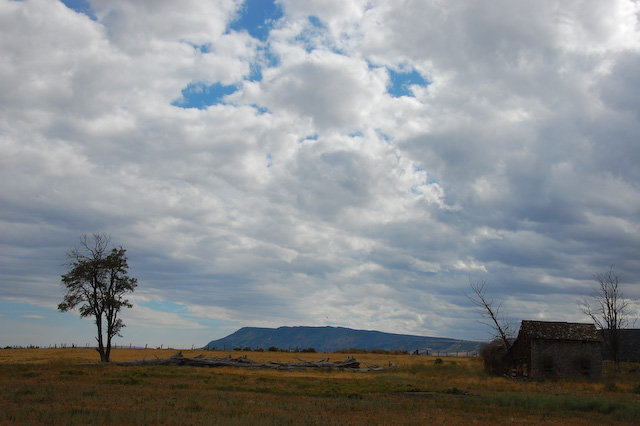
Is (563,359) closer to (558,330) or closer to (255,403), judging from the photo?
(558,330)

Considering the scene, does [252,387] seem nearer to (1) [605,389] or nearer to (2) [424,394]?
(2) [424,394]

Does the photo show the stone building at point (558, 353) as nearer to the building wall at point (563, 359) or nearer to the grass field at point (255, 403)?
the building wall at point (563, 359)

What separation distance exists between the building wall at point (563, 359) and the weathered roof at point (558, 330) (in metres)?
0.46

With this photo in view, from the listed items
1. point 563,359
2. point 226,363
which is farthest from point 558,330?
point 226,363

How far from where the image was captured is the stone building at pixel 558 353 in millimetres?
44250

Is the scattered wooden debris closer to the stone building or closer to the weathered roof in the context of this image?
the stone building

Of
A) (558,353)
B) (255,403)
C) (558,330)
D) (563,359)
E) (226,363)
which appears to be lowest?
(226,363)

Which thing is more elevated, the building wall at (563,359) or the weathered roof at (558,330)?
the weathered roof at (558,330)

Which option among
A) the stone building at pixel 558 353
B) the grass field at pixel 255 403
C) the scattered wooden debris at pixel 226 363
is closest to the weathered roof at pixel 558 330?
the stone building at pixel 558 353

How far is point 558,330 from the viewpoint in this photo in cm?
4566

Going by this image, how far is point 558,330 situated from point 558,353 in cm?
218

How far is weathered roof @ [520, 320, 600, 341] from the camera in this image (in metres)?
44.9

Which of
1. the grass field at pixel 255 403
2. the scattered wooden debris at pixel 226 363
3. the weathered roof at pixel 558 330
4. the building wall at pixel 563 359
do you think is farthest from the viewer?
the scattered wooden debris at pixel 226 363

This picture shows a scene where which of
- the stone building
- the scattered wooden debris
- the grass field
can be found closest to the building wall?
the stone building
